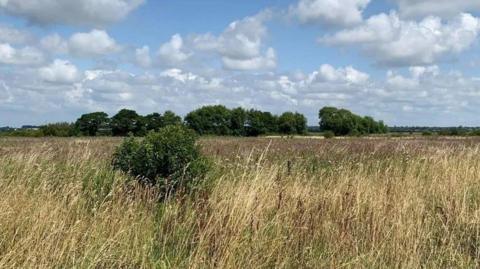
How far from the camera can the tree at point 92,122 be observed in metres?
70.2

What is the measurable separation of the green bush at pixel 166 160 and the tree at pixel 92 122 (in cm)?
6328

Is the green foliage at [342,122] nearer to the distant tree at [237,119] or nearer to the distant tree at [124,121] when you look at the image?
the distant tree at [237,119]

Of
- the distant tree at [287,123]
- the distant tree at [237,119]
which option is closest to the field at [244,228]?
the distant tree at [237,119]

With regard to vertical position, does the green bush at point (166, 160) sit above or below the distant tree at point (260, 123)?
below

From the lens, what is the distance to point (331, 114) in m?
106

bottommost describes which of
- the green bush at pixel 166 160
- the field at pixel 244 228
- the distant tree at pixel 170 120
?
the field at pixel 244 228

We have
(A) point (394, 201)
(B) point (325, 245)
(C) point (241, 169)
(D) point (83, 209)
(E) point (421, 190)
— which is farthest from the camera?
(C) point (241, 169)

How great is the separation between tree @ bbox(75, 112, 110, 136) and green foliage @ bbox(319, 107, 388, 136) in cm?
4542

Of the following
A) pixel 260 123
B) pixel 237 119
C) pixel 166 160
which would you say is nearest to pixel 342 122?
pixel 260 123

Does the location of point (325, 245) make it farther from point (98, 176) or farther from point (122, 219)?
point (98, 176)

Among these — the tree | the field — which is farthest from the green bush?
the tree

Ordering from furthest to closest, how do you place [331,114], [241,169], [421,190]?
1. [331,114]
2. [241,169]
3. [421,190]

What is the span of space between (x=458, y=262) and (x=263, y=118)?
90121 mm

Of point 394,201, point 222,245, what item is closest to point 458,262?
point 394,201
